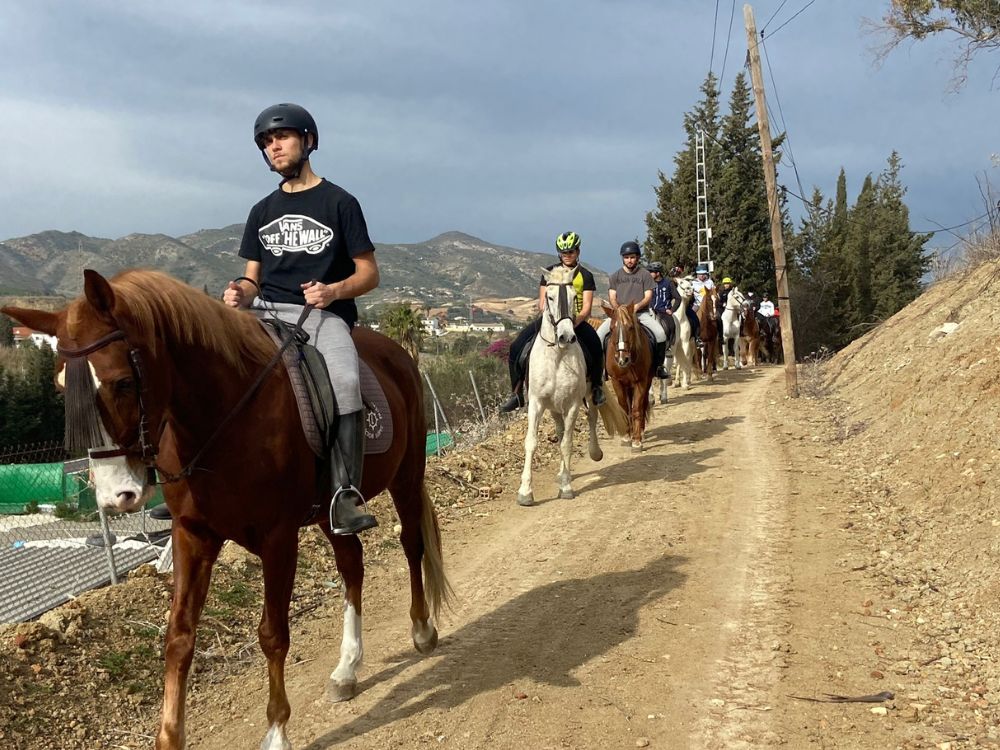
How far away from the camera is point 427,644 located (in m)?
5.54

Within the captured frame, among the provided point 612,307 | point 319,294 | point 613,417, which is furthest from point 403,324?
point 319,294

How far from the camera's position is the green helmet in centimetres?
1057

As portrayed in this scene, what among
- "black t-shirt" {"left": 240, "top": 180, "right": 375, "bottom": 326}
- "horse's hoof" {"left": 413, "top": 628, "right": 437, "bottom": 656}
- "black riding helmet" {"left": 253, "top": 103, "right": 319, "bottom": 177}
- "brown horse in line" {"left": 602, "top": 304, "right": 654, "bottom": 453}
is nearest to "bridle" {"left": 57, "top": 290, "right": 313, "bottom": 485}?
"black t-shirt" {"left": 240, "top": 180, "right": 375, "bottom": 326}

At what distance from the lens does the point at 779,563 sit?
7.14m

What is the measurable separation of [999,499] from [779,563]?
1.99 m

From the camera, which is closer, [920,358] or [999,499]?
[999,499]

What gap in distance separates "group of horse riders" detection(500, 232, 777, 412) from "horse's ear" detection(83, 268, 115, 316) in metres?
7.48

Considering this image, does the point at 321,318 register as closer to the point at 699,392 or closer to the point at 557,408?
the point at 557,408

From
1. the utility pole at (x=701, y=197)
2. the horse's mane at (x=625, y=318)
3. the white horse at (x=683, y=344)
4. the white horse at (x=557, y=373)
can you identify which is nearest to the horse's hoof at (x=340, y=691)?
the white horse at (x=557, y=373)

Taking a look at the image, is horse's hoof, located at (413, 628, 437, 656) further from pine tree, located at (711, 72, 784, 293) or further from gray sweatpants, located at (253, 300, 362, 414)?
pine tree, located at (711, 72, 784, 293)

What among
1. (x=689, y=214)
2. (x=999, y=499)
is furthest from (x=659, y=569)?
(x=689, y=214)

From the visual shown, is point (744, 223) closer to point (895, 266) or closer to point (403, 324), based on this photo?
point (895, 266)

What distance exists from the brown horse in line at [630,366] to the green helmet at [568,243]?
223cm

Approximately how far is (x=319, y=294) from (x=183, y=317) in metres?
0.87
